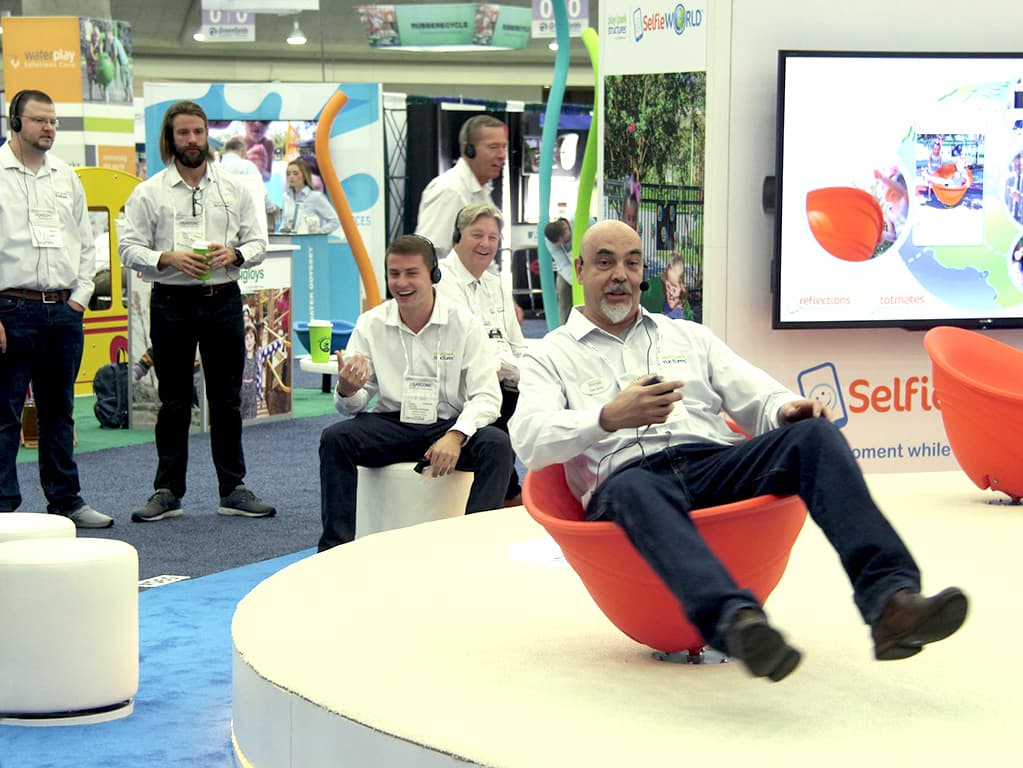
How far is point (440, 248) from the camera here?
6.07m

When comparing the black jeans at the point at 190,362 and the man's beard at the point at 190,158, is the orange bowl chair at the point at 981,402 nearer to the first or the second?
the black jeans at the point at 190,362

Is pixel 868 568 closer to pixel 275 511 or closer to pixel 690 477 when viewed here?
pixel 690 477

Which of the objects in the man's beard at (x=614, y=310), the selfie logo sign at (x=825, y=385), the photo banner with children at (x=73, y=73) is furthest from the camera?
the photo banner with children at (x=73, y=73)

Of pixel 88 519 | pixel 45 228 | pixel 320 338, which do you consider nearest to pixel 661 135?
pixel 45 228

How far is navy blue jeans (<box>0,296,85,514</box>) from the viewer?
5.42 meters

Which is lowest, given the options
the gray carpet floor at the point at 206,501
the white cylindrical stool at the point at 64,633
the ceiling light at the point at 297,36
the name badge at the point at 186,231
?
the gray carpet floor at the point at 206,501

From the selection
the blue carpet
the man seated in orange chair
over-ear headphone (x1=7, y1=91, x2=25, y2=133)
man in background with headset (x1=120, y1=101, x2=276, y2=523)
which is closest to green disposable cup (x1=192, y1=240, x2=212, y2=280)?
man in background with headset (x1=120, y1=101, x2=276, y2=523)

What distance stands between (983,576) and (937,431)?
7.40ft

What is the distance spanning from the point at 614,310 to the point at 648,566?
27.5 inches

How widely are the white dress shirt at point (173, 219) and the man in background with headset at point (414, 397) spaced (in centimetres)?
109

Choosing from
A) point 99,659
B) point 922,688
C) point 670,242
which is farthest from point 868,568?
point 670,242

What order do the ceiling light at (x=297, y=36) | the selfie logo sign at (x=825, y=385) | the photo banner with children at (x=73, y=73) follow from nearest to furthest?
1. the selfie logo sign at (x=825, y=385)
2. the photo banner with children at (x=73, y=73)
3. the ceiling light at (x=297, y=36)

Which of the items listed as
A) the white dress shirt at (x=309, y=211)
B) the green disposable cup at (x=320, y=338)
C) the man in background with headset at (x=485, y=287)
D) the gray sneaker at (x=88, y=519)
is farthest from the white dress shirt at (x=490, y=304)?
the white dress shirt at (x=309, y=211)

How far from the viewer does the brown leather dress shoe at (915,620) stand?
245 cm
